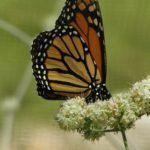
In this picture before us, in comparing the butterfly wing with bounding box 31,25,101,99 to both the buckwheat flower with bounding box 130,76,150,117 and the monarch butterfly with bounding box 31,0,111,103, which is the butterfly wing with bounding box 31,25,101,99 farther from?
the buckwheat flower with bounding box 130,76,150,117

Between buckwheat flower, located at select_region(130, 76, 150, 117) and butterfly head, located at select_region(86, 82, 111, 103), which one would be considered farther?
butterfly head, located at select_region(86, 82, 111, 103)

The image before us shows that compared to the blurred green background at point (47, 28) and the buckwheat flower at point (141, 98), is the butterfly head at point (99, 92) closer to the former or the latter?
the buckwheat flower at point (141, 98)

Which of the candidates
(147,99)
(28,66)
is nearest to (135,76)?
(28,66)

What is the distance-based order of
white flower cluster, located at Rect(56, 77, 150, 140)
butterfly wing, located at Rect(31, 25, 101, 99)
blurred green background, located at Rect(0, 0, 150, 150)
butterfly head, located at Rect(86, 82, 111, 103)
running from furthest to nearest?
1. blurred green background, located at Rect(0, 0, 150, 150)
2. butterfly wing, located at Rect(31, 25, 101, 99)
3. butterfly head, located at Rect(86, 82, 111, 103)
4. white flower cluster, located at Rect(56, 77, 150, 140)

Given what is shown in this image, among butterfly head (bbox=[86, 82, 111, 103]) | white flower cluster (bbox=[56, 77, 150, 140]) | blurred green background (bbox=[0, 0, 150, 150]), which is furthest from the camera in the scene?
blurred green background (bbox=[0, 0, 150, 150])

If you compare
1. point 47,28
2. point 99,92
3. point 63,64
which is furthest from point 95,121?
point 47,28

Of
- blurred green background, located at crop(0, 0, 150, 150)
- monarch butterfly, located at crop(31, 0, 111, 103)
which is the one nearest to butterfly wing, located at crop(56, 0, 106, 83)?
monarch butterfly, located at crop(31, 0, 111, 103)

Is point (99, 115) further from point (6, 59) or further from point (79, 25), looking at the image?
point (6, 59)
